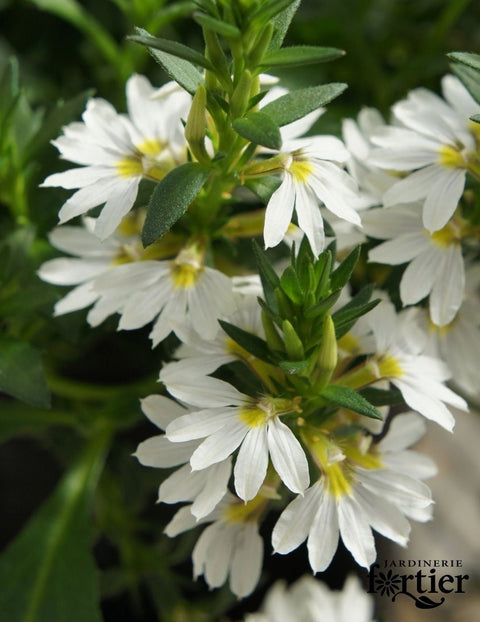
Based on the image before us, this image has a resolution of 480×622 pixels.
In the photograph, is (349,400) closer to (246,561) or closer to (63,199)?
(246,561)

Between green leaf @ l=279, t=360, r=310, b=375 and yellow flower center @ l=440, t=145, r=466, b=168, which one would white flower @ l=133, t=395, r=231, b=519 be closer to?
green leaf @ l=279, t=360, r=310, b=375

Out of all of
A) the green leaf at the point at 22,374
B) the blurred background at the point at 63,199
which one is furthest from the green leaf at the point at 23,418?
the green leaf at the point at 22,374

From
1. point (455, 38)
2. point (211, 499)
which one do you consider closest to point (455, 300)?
point (211, 499)

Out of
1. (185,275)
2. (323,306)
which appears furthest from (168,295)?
(323,306)

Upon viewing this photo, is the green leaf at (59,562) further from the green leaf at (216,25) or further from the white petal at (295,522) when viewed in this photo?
the green leaf at (216,25)

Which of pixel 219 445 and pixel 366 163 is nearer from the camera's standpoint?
pixel 219 445
